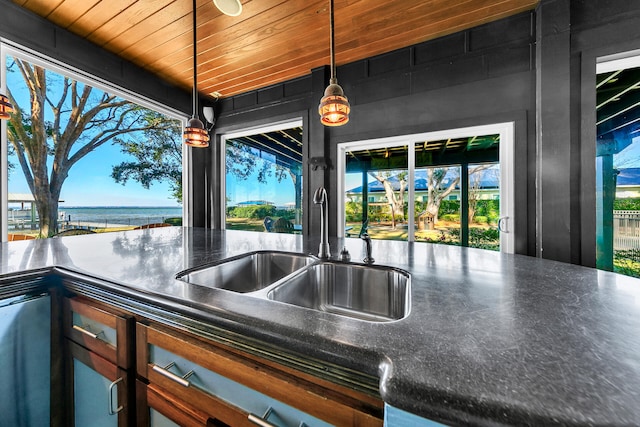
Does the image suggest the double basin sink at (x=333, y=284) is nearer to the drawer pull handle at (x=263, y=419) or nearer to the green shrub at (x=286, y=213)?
the drawer pull handle at (x=263, y=419)

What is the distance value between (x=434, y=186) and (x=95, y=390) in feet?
8.82

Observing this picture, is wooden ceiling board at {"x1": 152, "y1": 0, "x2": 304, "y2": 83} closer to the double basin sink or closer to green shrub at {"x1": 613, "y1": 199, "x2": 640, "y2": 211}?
the double basin sink

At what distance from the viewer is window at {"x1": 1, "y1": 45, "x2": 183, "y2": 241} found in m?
2.16

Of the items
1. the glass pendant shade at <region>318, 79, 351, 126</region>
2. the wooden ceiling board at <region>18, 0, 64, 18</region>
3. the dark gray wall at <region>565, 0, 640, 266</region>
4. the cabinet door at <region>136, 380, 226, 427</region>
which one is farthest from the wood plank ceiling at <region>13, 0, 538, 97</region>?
the cabinet door at <region>136, 380, 226, 427</region>

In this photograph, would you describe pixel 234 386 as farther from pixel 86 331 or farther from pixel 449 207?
pixel 449 207

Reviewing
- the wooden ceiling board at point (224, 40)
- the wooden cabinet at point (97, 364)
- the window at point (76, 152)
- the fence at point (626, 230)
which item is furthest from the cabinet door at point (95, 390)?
the fence at point (626, 230)

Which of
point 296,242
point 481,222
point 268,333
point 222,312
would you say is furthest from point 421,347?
point 481,222

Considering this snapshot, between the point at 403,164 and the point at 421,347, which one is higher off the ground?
the point at 403,164

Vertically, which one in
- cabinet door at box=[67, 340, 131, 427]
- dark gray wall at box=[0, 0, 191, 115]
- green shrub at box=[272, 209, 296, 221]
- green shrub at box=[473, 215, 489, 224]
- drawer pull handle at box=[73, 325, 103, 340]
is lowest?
cabinet door at box=[67, 340, 131, 427]

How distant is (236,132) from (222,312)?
11.0ft

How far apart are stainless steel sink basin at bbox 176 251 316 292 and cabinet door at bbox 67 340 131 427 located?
400 mm

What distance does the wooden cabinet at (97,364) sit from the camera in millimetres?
801

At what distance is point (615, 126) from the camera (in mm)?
1898

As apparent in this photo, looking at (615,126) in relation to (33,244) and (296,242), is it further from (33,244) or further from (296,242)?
(33,244)
